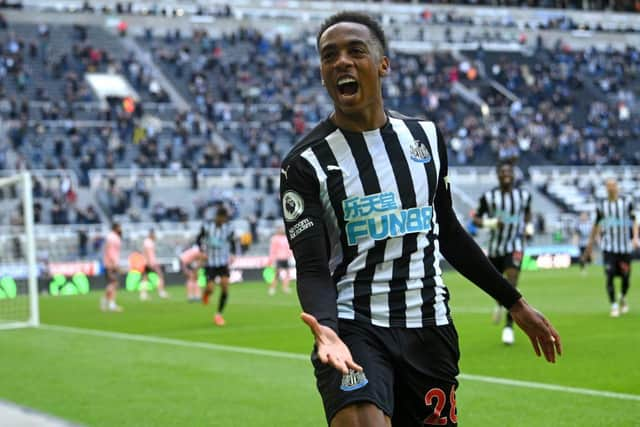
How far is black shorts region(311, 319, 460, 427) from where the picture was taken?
13.8 ft

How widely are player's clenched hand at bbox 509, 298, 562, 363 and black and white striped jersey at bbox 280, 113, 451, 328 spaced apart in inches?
15.1

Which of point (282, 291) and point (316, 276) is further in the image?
point (282, 291)

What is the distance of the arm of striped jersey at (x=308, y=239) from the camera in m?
4.05

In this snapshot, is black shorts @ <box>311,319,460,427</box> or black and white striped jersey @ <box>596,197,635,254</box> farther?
black and white striped jersey @ <box>596,197,635,254</box>

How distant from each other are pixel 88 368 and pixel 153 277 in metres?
21.3

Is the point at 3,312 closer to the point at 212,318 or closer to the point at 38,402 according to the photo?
the point at 212,318

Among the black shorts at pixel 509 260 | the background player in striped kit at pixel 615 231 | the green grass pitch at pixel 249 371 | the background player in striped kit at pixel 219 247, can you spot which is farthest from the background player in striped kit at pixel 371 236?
the background player in striped kit at pixel 219 247

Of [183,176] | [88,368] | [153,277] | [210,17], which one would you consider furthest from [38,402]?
[210,17]

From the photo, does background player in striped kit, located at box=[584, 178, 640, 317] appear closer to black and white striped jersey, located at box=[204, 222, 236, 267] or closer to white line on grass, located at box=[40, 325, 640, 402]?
white line on grass, located at box=[40, 325, 640, 402]

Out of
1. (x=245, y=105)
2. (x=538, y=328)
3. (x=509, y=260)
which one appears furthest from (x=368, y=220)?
(x=245, y=105)

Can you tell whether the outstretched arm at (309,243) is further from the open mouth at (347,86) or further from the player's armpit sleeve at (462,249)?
the player's armpit sleeve at (462,249)

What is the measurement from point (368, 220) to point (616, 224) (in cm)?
1382

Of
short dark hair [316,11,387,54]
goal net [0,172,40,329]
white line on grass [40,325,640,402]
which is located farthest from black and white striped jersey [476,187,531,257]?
short dark hair [316,11,387,54]

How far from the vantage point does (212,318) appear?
2105 centimetres
